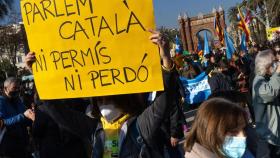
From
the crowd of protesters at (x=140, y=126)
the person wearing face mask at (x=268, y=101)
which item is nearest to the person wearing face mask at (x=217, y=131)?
the crowd of protesters at (x=140, y=126)

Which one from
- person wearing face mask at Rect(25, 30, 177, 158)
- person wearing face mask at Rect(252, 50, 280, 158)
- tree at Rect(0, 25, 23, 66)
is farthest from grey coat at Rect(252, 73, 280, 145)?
tree at Rect(0, 25, 23, 66)

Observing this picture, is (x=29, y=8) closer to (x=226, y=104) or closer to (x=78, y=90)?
(x=78, y=90)

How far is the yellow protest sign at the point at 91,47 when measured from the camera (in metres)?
3.02

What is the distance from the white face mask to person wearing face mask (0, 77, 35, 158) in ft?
8.63

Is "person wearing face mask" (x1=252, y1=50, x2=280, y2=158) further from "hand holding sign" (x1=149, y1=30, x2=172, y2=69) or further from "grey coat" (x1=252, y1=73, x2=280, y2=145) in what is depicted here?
Answer: "hand holding sign" (x1=149, y1=30, x2=172, y2=69)

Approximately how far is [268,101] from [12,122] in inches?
104

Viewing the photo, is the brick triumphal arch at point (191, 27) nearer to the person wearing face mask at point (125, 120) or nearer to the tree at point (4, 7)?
the tree at point (4, 7)

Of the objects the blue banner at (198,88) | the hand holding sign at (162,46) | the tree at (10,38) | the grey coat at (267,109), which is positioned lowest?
the blue banner at (198,88)

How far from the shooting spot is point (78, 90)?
324 centimetres

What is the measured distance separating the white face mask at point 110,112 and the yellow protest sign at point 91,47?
0.30 ft

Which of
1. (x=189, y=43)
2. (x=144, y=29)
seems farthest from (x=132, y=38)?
(x=189, y=43)

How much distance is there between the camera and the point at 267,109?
5.36 meters

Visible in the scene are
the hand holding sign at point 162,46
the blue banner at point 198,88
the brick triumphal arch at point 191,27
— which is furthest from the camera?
the brick triumphal arch at point 191,27

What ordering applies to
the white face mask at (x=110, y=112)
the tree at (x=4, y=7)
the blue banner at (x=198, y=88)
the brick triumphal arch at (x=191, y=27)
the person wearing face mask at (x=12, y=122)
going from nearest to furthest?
the white face mask at (x=110, y=112) → the person wearing face mask at (x=12, y=122) → the blue banner at (x=198, y=88) → the tree at (x=4, y=7) → the brick triumphal arch at (x=191, y=27)
